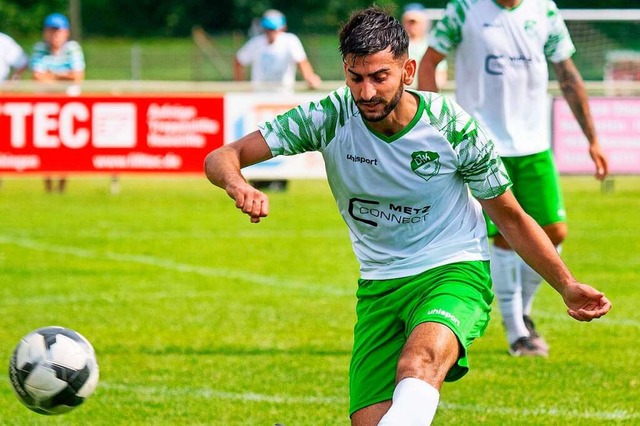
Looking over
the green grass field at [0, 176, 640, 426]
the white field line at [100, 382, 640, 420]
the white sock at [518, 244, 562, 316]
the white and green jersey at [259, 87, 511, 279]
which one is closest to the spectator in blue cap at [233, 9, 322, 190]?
the green grass field at [0, 176, 640, 426]

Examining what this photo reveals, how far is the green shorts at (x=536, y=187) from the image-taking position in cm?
798

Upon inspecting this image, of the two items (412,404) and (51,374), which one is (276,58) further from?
(412,404)

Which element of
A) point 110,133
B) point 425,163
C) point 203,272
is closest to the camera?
point 425,163

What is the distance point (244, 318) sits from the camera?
9.61m

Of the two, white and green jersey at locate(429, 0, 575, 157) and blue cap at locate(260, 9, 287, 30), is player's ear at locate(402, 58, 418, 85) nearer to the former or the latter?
white and green jersey at locate(429, 0, 575, 157)

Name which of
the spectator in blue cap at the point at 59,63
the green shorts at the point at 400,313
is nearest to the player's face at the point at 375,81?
the green shorts at the point at 400,313

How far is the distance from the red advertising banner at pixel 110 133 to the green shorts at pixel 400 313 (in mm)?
12715

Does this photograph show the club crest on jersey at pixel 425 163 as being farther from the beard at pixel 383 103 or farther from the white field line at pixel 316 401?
the white field line at pixel 316 401

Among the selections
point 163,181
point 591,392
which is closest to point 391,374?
point 591,392

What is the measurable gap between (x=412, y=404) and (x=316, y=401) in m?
2.37

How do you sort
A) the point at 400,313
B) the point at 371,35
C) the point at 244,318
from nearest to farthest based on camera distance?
the point at 371,35
the point at 400,313
the point at 244,318

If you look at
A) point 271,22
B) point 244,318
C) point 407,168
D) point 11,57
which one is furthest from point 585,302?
point 11,57

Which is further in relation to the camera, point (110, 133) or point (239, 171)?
point (110, 133)

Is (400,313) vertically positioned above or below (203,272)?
above
